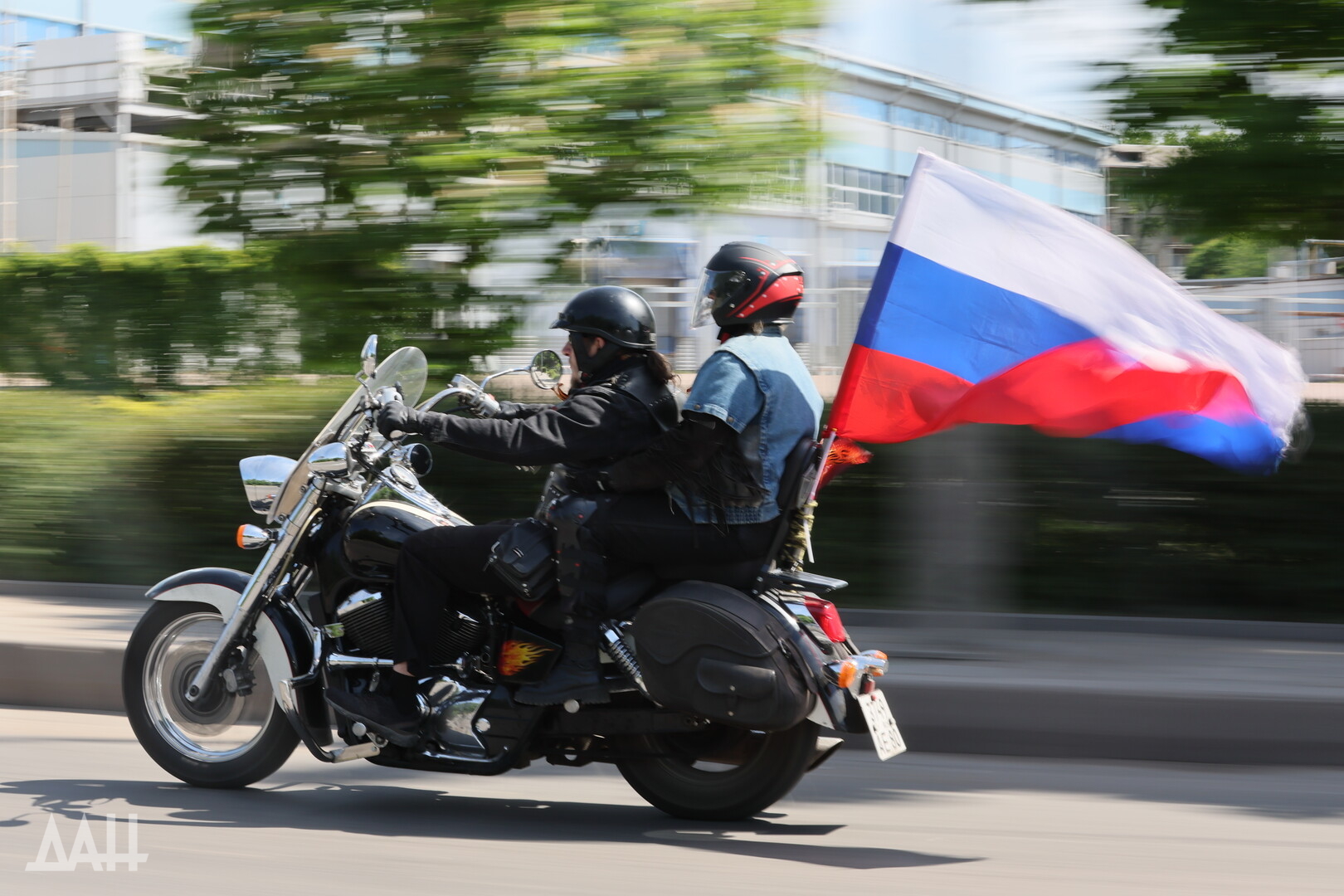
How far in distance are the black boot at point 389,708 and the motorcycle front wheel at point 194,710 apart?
0.36 meters

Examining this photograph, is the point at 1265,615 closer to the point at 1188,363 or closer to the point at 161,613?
the point at 1188,363

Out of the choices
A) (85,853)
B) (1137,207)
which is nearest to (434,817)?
(85,853)

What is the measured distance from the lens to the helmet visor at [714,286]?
4.36 metres

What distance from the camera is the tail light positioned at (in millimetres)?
4262

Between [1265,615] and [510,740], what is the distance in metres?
4.85

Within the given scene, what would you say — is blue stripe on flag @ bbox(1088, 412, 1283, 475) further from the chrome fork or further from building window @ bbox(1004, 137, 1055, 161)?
building window @ bbox(1004, 137, 1055, 161)

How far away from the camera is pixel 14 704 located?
6.51 m

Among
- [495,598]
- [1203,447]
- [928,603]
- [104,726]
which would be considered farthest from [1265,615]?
[104,726]

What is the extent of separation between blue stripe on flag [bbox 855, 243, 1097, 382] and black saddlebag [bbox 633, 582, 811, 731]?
107cm

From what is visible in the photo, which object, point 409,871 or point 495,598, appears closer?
point 409,871

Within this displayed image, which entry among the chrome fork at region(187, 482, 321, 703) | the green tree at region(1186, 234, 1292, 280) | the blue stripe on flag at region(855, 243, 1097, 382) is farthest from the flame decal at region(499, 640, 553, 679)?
the green tree at region(1186, 234, 1292, 280)

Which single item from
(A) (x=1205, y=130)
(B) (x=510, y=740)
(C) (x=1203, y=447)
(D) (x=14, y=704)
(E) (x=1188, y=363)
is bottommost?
(D) (x=14, y=704)

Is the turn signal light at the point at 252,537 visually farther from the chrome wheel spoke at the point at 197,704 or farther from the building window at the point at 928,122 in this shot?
the building window at the point at 928,122

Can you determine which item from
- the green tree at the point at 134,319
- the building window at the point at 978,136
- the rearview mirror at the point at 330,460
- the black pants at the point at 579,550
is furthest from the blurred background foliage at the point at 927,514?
the rearview mirror at the point at 330,460
